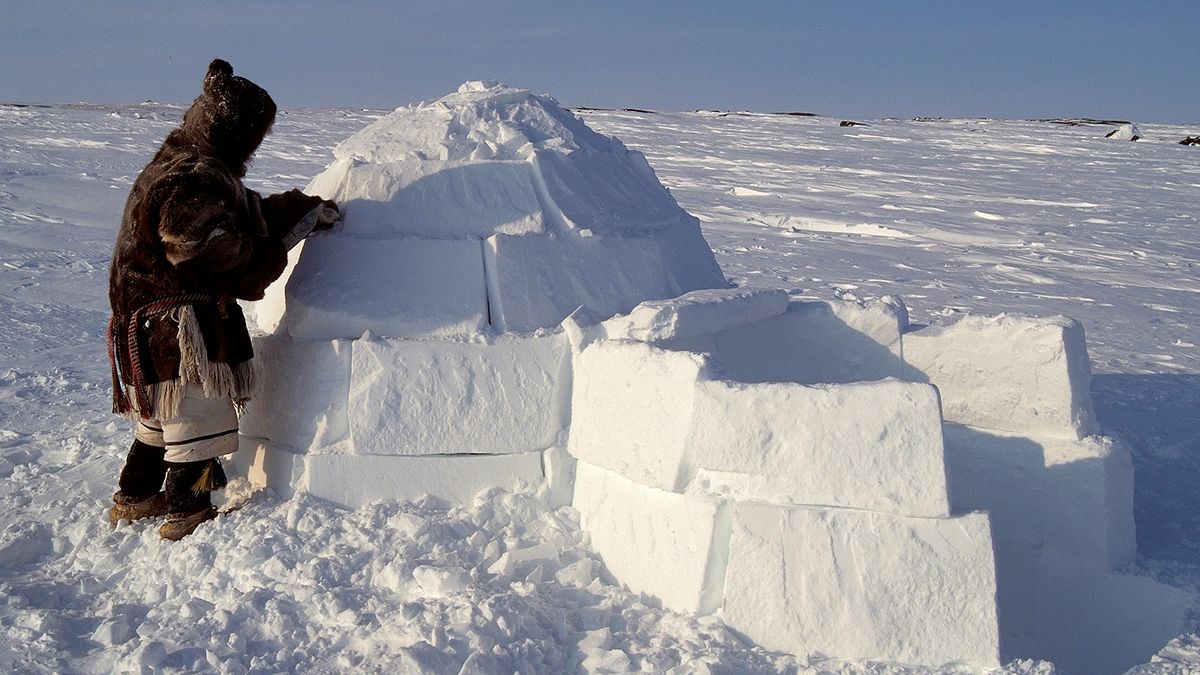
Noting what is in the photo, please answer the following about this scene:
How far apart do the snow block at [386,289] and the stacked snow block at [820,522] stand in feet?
3.08

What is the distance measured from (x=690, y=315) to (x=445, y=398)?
0.89 metres

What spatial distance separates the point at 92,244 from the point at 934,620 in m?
9.33

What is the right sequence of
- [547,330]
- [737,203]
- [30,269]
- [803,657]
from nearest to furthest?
1. [803,657]
2. [547,330]
3. [30,269]
4. [737,203]

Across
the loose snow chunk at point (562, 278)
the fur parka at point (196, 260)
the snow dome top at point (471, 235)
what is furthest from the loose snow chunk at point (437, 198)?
the fur parka at point (196, 260)

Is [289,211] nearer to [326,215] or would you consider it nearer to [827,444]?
[326,215]

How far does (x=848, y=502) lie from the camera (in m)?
2.70

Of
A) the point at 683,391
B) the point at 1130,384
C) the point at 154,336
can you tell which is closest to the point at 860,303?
the point at 683,391

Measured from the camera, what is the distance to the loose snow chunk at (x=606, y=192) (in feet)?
12.4

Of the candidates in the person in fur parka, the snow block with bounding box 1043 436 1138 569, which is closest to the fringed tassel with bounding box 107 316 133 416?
the person in fur parka

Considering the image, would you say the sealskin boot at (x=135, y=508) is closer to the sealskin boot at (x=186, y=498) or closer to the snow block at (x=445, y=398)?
the sealskin boot at (x=186, y=498)

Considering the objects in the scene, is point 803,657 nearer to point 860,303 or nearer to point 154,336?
point 860,303

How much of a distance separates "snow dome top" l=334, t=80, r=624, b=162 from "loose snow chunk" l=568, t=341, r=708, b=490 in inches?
42.2

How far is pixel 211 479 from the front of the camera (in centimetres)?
347

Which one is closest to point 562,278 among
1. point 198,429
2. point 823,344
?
point 823,344
